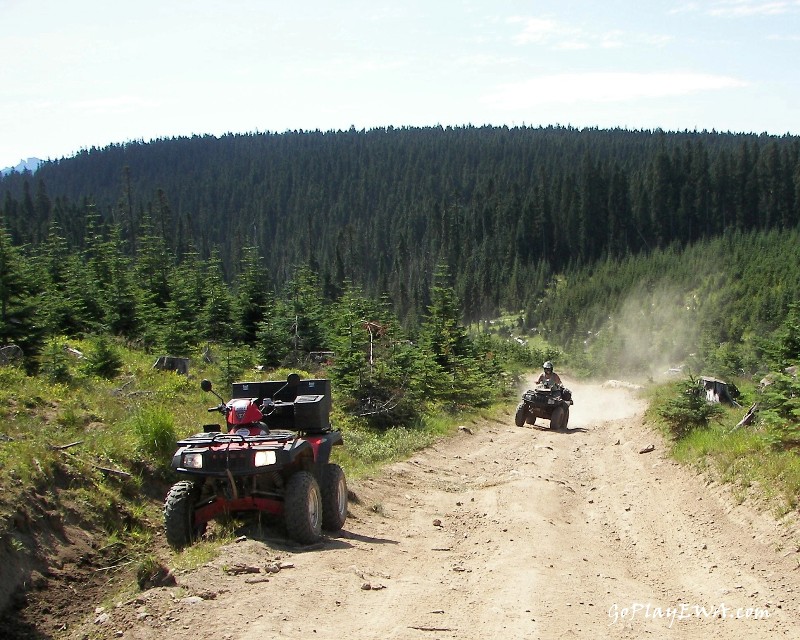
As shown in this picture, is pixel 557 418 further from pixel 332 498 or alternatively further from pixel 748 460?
pixel 332 498

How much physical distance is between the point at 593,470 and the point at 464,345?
559 inches

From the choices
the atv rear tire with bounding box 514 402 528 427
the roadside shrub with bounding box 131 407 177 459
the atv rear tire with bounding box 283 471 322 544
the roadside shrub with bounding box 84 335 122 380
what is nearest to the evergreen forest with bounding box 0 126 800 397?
the roadside shrub with bounding box 84 335 122 380

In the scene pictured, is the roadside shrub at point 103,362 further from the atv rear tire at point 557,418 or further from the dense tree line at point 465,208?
the dense tree line at point 465,208

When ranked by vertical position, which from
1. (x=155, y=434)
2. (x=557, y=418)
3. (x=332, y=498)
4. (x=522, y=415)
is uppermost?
(x=155, y=434)

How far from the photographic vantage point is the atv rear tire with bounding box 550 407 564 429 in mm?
21812

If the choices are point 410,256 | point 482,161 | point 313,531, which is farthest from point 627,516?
point 482,161

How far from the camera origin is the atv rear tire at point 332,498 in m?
9.22

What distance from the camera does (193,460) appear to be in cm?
822

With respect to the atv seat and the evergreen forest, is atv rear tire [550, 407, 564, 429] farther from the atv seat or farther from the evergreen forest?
the atv seat

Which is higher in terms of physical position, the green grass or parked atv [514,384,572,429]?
the green grass

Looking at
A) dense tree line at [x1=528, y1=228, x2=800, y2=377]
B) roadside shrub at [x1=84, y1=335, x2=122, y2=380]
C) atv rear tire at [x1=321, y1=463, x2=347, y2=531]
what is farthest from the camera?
dense tree line at [x1=528, y1=228, x2=800, y2=377]

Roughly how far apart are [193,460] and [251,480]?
716mm

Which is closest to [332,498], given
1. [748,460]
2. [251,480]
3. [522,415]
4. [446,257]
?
[251,480]

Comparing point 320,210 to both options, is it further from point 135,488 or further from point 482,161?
point 135,488
